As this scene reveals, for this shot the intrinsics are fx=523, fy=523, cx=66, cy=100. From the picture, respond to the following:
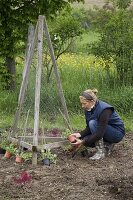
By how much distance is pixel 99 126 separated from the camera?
6.64m

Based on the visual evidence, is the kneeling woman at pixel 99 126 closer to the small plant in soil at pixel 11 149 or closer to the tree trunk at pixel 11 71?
the small plant in soil at pixel 11 149

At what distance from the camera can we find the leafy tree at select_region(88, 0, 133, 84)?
10562 mm

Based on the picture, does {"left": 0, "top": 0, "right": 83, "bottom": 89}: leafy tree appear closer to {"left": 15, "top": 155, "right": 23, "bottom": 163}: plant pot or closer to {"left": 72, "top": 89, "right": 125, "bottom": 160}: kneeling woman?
{"left": 72, "top": 89, "right": 125, "bottom": 160}: kneeling woman

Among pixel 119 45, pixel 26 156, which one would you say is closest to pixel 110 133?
pixel 26 156

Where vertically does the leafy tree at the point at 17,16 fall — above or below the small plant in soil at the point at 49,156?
above

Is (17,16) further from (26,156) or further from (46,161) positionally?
(46,161)

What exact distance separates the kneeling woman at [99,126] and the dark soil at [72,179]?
0.19 meters

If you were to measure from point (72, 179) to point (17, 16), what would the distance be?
209 inches

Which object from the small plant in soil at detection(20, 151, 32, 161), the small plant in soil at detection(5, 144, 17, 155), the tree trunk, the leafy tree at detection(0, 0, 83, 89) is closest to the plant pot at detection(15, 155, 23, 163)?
the small plant in soil at detection(20, 151, 32, 161)

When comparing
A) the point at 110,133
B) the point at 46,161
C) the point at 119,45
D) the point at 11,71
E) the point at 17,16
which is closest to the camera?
the point at 46,161

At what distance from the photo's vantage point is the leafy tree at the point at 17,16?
1047cm

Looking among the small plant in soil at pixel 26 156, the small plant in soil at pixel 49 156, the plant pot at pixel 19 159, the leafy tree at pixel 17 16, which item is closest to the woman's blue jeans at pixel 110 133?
the small plant in soil at pixel 49 156

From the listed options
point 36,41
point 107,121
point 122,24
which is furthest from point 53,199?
point 122,24

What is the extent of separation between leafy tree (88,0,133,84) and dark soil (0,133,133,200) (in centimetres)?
365
